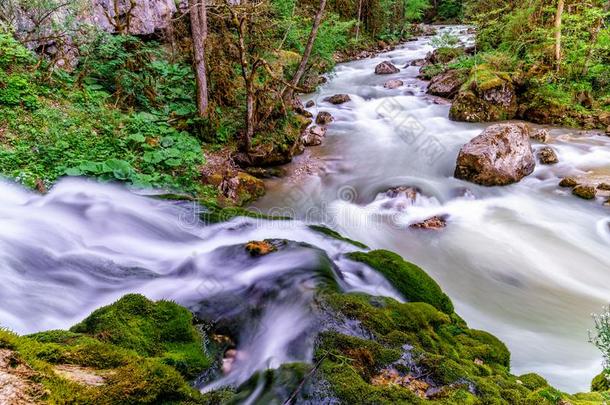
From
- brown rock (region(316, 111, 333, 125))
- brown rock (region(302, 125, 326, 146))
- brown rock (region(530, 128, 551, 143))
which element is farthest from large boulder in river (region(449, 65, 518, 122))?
brown rock (region(302, 125, 326, 146))

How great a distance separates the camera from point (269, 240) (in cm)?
479

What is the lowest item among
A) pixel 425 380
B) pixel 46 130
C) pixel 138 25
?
pixel 425 380

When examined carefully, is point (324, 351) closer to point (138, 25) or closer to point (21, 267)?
point (21, 267)

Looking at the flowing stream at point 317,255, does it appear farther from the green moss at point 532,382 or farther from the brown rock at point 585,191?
the green moss at point 532,382

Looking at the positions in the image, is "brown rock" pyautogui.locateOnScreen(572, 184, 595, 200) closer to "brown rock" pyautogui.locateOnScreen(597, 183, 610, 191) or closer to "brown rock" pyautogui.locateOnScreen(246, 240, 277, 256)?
"brown rock" pyautogui.locateOnScreen(597, 183, 610, 191)

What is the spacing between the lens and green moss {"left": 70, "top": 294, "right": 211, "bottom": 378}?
2455 mm

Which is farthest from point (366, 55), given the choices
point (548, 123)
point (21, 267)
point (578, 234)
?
point (21, 267)

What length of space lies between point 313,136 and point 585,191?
677cm

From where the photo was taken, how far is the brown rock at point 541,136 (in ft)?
34.3

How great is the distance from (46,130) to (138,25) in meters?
5.58

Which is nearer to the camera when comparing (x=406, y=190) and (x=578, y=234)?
(x=578, y=234)

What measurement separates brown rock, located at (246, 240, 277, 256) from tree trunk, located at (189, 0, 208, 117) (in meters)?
5.01

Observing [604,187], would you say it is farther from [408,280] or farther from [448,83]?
[448,83]

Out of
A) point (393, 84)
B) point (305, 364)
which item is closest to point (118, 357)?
point (305, 364)
